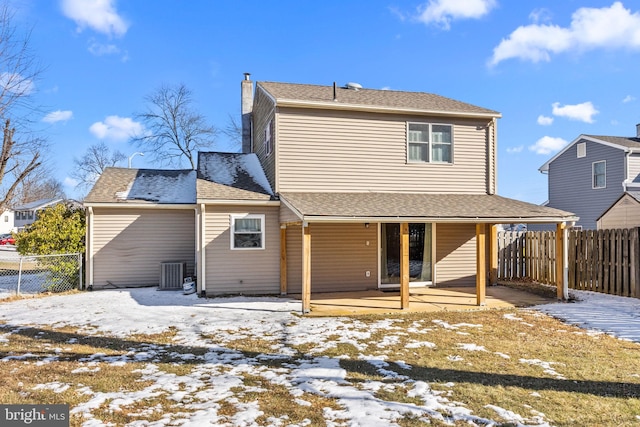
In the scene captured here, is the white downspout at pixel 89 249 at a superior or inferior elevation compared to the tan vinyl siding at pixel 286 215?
inferior

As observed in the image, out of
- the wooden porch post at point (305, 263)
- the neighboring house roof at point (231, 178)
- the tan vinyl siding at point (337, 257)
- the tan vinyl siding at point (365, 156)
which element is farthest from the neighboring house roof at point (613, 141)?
the wooden porch post at point (305, 263)

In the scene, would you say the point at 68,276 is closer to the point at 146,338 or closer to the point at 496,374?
the point at 146,338

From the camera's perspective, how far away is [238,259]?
10.7 m

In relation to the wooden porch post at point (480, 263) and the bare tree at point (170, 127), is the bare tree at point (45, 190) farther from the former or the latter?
the wooden porch post at point (480, 263)

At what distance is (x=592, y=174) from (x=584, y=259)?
11.7 metres

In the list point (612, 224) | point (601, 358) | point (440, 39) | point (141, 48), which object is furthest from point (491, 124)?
point (141, 48)

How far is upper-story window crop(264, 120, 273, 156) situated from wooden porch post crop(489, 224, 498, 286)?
7.48 metres

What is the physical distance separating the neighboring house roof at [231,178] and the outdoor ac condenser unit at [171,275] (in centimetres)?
280

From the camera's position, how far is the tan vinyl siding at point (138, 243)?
468 inches

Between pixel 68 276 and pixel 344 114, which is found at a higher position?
pixel 344 114

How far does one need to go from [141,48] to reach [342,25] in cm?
826

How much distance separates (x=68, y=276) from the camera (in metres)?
11.8

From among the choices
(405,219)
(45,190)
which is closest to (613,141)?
(405,219)

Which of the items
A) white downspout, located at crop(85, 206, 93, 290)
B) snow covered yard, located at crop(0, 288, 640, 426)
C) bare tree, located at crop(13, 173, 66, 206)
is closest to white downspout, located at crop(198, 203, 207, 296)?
snow covered yard, located at crop(0, 288, 640, 426)
